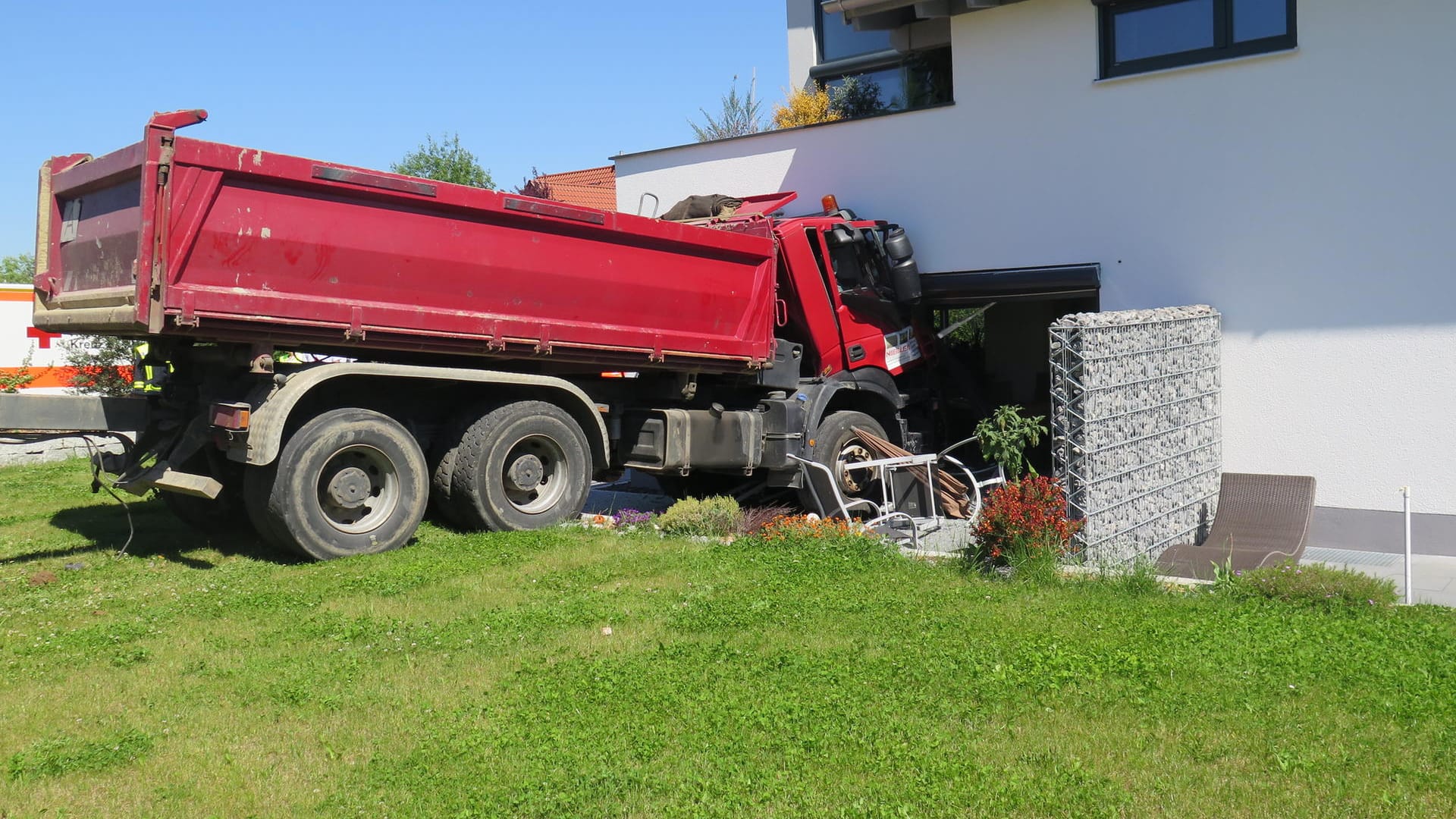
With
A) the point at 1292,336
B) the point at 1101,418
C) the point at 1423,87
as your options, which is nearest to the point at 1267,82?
the point at 1423,87

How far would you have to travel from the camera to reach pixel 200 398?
816 centimetres

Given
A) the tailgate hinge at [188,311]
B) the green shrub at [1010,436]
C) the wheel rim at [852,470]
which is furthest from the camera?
the wheel rim at [852,470]

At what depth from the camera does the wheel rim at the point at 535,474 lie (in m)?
9.38

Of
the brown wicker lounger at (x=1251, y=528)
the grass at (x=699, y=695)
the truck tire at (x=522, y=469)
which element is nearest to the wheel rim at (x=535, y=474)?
the truck tire at (x=522, y=469)

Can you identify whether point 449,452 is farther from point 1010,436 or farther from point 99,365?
point 99,365

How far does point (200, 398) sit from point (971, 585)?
5.42 metres

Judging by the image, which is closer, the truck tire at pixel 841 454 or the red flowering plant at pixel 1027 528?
the red flowering plant at pixel 1027 528

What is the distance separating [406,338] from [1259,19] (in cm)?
799

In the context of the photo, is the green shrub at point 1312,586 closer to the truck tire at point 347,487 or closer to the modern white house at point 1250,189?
the modern white house at point 1250,189

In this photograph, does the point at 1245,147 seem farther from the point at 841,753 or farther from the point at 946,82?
the point at 841,753

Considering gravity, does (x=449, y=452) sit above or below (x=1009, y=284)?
below

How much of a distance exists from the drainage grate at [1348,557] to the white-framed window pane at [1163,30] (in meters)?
4.70

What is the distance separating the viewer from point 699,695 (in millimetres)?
5184

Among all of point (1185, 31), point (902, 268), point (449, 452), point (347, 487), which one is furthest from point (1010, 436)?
point (347, 487)
